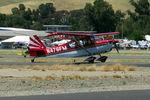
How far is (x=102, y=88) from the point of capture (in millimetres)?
17562

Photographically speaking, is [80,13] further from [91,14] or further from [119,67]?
Answer: [119,67]

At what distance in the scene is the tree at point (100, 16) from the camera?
393 ft

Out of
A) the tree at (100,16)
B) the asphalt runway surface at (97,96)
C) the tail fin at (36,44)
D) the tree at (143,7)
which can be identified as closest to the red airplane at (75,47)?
the tail fin at (36,44)

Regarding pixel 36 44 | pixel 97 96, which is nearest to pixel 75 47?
pixel 36 44

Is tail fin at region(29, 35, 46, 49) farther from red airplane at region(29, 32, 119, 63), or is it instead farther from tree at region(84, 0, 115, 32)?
tree at region(84, 0, 115, 32)

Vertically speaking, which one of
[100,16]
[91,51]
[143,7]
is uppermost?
[143,7]

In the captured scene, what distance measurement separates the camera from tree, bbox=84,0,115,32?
119750mm

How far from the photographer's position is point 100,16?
11969cm

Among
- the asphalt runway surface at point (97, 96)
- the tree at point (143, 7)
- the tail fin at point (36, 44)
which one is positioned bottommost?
the asphalt runway surface at point (97, 96)

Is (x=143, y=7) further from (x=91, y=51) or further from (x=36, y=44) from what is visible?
(x=36, y=44)

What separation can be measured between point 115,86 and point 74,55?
1627 cm

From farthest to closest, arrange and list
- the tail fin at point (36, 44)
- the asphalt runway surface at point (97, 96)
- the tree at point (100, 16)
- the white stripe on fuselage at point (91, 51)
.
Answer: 1. the tree at point (100, 16)
2. the tail fin at point (36, 44)
3. the white stripe on fuselage at point (91, 51)
4. the asphalt runway surface at point (97, 96)

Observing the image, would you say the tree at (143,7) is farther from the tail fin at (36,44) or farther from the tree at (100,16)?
the tail fin at (36,44)

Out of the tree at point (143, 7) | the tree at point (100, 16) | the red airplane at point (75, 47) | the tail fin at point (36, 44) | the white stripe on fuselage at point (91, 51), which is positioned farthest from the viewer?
the tree at point (143, 7)
